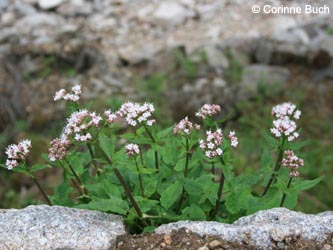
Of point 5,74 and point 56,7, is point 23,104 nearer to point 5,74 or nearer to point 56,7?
point 5,74

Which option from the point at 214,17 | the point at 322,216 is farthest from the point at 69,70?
the point at 322,216

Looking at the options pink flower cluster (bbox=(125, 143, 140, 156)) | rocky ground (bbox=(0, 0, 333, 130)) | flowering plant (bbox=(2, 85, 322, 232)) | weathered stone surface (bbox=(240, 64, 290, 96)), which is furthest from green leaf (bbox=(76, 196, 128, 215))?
weathered stone surface (bbox=(240, 64, 290, 96))

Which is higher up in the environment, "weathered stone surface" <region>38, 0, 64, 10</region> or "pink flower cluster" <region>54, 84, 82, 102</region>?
"pink flower cluster" <region>54, 84, 82, 102</region>

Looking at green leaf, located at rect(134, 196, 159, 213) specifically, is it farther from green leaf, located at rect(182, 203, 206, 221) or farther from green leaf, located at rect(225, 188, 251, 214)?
green leaf, located at rect(225, 188, 251, 214)

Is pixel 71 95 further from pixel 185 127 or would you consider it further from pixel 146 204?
pixel 146 204

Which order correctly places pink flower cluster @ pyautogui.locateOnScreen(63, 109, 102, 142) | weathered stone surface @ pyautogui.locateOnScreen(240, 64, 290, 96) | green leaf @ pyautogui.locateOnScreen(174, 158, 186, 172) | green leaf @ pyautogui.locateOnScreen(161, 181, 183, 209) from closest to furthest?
pink flower cluster @ pyautogui.locateOnScreen(63, 109, 102, 142) → green leaf @ pyautogui.locateOnScreen(161, 181, 183, 209) → green leaf @ pyautogui.locateOnScreen(174, 158, 186, 172) → weathered stone surface @ pyautogui.locateOnScreen(240, 64, 290, 96)

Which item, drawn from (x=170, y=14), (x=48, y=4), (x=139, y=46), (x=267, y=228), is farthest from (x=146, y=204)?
(x=48, y=4)
